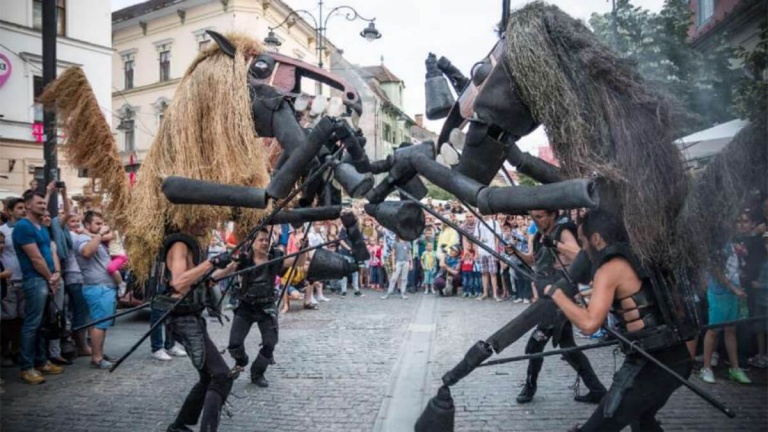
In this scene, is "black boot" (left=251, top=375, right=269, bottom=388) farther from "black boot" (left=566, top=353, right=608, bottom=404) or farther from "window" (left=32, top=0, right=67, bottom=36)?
"window" (left=32, top=0, right=67, bottom=36)

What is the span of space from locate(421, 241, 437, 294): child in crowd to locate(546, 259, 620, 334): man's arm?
10.2 metres

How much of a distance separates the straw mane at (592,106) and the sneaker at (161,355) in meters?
6.22

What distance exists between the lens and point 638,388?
10.1 ft

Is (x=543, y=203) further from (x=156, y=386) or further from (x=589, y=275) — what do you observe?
(x=156, y=386)

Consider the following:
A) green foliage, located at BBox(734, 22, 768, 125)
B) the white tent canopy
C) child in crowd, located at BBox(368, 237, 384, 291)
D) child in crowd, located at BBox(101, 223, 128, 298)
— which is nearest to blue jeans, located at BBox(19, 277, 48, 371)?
child in crowd, located at BBox(101, 223, 128, 298)

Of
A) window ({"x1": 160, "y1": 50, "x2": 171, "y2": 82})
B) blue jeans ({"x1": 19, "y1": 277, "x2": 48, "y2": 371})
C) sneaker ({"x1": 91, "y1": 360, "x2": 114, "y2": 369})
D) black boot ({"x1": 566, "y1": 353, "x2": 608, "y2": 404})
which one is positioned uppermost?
window ({"x1": 160, "y1": 50, "x2": 171, "y2": 82})

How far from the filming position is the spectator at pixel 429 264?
1340 centimetres

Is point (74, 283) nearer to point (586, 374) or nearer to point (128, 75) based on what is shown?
point (128, 75)

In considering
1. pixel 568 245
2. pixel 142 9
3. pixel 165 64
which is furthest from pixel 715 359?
pixel 142 9

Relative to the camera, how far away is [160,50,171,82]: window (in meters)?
4.59

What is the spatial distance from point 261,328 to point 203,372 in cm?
195

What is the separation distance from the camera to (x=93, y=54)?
171 inches

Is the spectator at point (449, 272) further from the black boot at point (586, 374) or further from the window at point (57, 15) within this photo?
the window at point (57, 15)

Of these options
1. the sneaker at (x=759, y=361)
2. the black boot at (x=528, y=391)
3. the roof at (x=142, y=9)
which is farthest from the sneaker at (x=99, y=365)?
the sneaker at (x=759, y=361)
